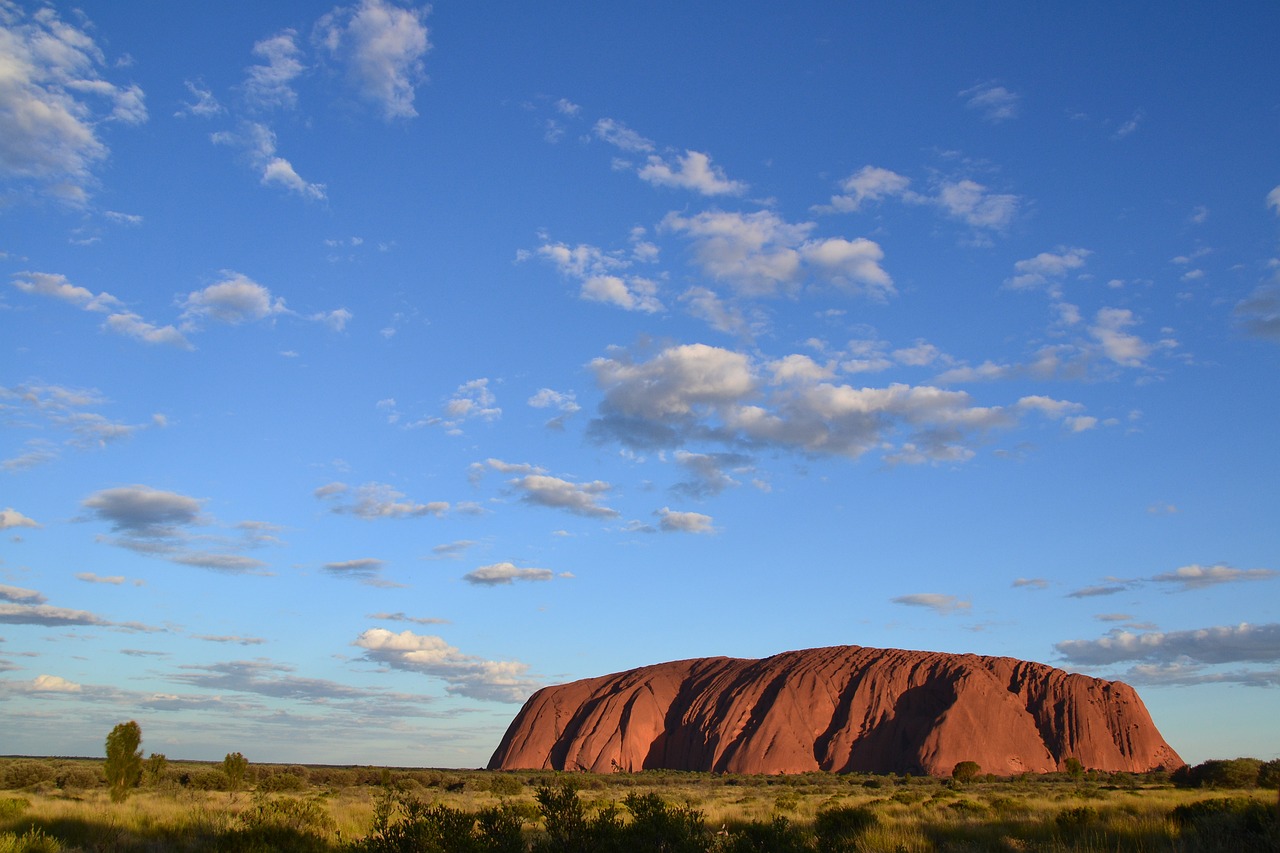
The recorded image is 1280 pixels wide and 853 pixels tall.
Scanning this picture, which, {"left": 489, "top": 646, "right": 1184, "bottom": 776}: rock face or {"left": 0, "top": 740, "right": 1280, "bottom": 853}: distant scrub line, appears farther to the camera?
{"left": 489, "top": 646, "right": 1184, "bottom": 776}: rock face

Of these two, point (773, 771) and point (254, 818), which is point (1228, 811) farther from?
point (773, 771)

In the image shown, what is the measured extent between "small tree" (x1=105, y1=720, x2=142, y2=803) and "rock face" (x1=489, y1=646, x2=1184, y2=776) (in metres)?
63.5

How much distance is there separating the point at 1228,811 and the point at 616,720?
88.0 meters

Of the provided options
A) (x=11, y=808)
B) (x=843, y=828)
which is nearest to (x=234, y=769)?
(x=11, y=808)

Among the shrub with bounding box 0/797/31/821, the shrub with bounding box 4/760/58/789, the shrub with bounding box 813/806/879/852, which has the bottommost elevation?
the shrub with bounding box 4/760/58/789

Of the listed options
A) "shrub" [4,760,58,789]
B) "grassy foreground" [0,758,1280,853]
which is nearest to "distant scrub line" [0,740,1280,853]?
"grassy foreground" [0,758,1280,853]

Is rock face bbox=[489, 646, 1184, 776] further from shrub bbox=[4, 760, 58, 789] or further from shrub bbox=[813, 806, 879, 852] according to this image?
shrub bbox=[813, 806, 879, 852]

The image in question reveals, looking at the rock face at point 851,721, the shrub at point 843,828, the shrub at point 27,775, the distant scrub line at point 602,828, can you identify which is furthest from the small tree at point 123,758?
the rock face at point 851,721

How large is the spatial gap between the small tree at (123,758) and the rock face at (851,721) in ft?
208

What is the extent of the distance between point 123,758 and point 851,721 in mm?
72387

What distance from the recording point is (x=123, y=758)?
28.8 meters

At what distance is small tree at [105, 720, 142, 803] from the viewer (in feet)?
93.8

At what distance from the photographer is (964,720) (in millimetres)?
81125

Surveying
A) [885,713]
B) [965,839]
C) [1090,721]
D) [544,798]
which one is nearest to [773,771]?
[885,713]
